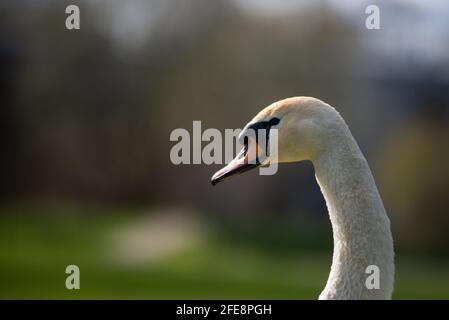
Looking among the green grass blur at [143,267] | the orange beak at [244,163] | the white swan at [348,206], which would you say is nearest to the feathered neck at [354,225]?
the white swan at [348,206]

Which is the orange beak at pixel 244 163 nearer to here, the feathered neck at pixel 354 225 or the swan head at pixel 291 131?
the swan head at pixel 291 131

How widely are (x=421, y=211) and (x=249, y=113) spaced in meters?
5.36

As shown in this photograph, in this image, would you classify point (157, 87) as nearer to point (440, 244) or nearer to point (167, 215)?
point (167, 215)

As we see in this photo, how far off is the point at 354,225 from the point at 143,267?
13.6 meters

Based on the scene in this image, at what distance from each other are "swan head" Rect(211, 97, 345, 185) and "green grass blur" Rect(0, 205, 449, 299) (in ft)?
26.4

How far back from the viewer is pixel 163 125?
1795 centimetres

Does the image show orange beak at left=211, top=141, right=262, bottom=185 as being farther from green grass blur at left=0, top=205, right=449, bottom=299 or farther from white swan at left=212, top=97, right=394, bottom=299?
green grass blur at left=0, top=205, right=449, bottom=299

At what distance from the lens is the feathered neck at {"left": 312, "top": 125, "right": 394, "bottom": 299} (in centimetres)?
228

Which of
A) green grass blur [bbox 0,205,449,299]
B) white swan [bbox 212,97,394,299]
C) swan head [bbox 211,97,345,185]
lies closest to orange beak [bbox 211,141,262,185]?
swan head [bbox 211,97,345,185]

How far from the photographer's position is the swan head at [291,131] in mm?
2381

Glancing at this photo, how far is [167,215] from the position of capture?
19547 millimetres

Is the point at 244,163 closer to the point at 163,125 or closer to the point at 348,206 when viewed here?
the point at 348,206
